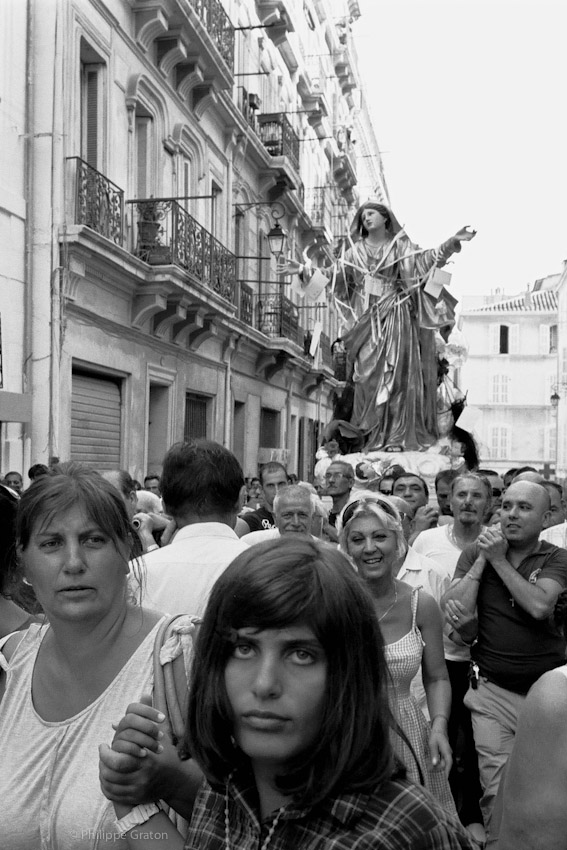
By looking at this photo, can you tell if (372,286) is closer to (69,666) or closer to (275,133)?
(69,666)

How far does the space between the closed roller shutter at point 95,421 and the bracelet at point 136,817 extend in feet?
34.3

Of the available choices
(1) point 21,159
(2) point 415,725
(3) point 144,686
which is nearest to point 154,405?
(1) point 21,159

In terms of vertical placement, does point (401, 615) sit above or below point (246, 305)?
below

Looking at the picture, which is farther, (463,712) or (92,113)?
(92,113)

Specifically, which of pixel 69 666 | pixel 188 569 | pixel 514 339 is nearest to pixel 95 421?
pixel 188 569

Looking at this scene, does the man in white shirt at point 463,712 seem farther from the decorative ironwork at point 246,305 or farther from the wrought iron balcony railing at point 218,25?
the decorative ironwork at point 246,305

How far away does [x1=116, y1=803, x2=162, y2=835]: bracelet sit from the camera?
1.85m

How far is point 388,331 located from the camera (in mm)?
11438

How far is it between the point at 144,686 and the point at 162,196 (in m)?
14.5

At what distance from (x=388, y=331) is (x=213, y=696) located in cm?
996

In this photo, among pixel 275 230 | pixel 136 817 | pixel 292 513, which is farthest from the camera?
pixel 275 230

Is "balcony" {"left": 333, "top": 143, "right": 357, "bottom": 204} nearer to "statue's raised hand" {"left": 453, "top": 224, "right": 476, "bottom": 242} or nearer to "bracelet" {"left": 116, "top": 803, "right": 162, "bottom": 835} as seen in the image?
"statue's raised hand" {"left": 453, "top": 224, "right": 476, "bottom": 242}

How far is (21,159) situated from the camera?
11633 millimetres

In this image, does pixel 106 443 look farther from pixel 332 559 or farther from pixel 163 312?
pixel 332 559
